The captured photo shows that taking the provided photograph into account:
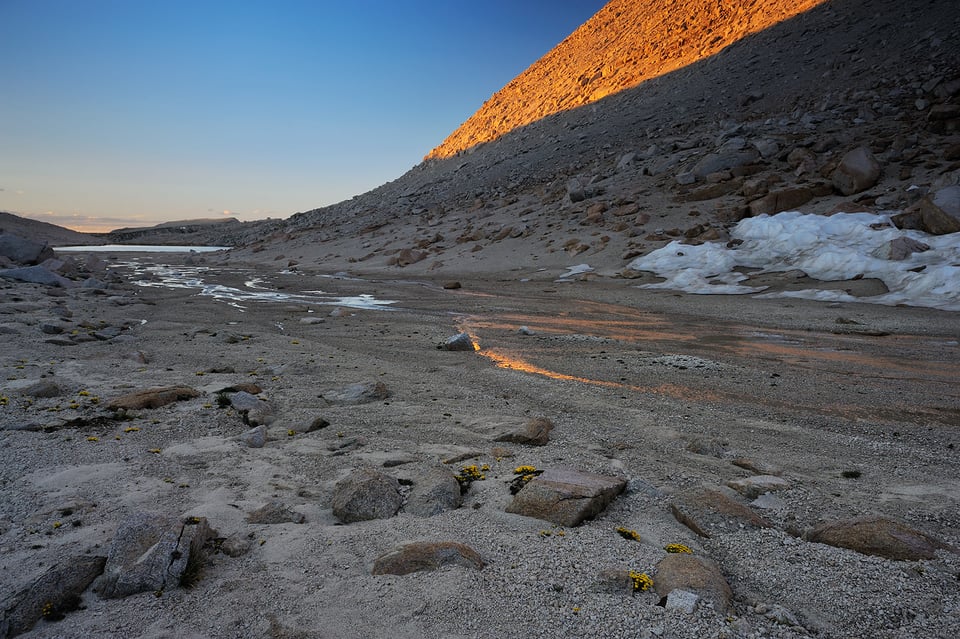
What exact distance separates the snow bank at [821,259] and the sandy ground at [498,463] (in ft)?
8.68

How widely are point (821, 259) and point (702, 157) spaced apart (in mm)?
14453

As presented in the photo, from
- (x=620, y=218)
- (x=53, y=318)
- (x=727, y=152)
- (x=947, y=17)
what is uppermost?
(x=947, y=17)

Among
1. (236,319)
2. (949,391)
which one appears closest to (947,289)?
(949,391)

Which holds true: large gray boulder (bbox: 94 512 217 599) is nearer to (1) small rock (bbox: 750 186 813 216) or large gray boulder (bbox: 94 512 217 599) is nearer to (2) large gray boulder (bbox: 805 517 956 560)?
(2) large gray boulder (bbox: 805 517 956 560)

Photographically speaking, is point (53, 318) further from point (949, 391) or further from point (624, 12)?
point (624, 12)

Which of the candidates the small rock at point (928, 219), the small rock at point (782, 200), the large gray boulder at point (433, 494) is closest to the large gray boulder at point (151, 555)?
the large gray boulder at point (433, 494)

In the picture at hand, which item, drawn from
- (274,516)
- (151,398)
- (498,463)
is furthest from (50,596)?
(151,398)

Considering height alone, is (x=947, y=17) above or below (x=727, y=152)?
above

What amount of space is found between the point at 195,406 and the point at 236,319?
770 centimetres

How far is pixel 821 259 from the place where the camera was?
1491cm

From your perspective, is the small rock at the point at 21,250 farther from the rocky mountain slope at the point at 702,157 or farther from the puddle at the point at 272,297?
the rocky mountain slope at the point at 702,157

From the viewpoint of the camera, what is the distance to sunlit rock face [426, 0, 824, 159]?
46625 mm

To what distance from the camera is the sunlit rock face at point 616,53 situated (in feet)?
153

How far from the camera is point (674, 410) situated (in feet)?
18.2
